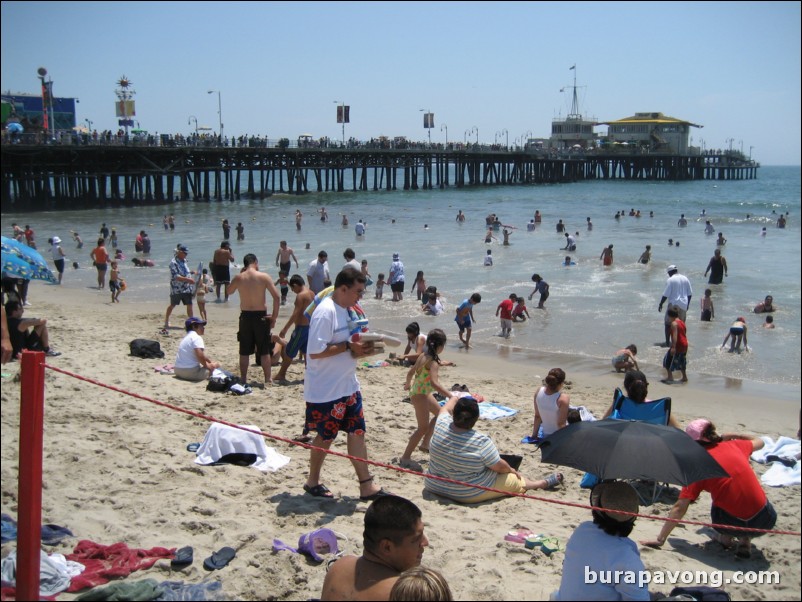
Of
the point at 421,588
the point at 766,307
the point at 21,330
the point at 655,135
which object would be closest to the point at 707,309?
the point at 766,307

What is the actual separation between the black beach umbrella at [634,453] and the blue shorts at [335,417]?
123cm

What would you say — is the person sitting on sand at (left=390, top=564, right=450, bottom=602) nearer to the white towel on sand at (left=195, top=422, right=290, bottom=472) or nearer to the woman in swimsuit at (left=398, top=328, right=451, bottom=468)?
the white towel on sand at (left=195, top=422, right=290, bottom=472)

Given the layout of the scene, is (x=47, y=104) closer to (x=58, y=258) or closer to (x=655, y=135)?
(x=58, y=258)

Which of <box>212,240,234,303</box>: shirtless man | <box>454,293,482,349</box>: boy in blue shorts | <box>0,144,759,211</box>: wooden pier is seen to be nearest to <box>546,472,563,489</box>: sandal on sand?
<box>454,293,482,349</box>: boy in blue shorts

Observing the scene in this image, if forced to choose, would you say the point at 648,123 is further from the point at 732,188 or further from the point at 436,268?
the point at 436,268

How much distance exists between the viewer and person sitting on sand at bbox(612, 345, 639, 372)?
29.7ft

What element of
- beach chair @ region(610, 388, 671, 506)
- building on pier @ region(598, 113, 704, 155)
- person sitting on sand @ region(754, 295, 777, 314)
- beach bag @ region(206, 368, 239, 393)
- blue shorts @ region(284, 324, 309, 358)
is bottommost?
person sitting on sand @ region(754, 295, 777, 314)

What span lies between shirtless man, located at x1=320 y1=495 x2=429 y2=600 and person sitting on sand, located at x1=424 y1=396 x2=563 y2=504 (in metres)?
2.25

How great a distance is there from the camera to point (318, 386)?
4512 mm

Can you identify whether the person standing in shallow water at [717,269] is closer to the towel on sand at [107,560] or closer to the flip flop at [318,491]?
the flip flop at [318,491]

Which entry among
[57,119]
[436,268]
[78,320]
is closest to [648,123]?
[57,119]

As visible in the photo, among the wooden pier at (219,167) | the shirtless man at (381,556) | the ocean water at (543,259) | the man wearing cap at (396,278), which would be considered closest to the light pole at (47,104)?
the wooden pier at (219,167)

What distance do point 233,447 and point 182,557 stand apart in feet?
4.72

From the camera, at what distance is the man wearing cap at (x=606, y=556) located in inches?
103
